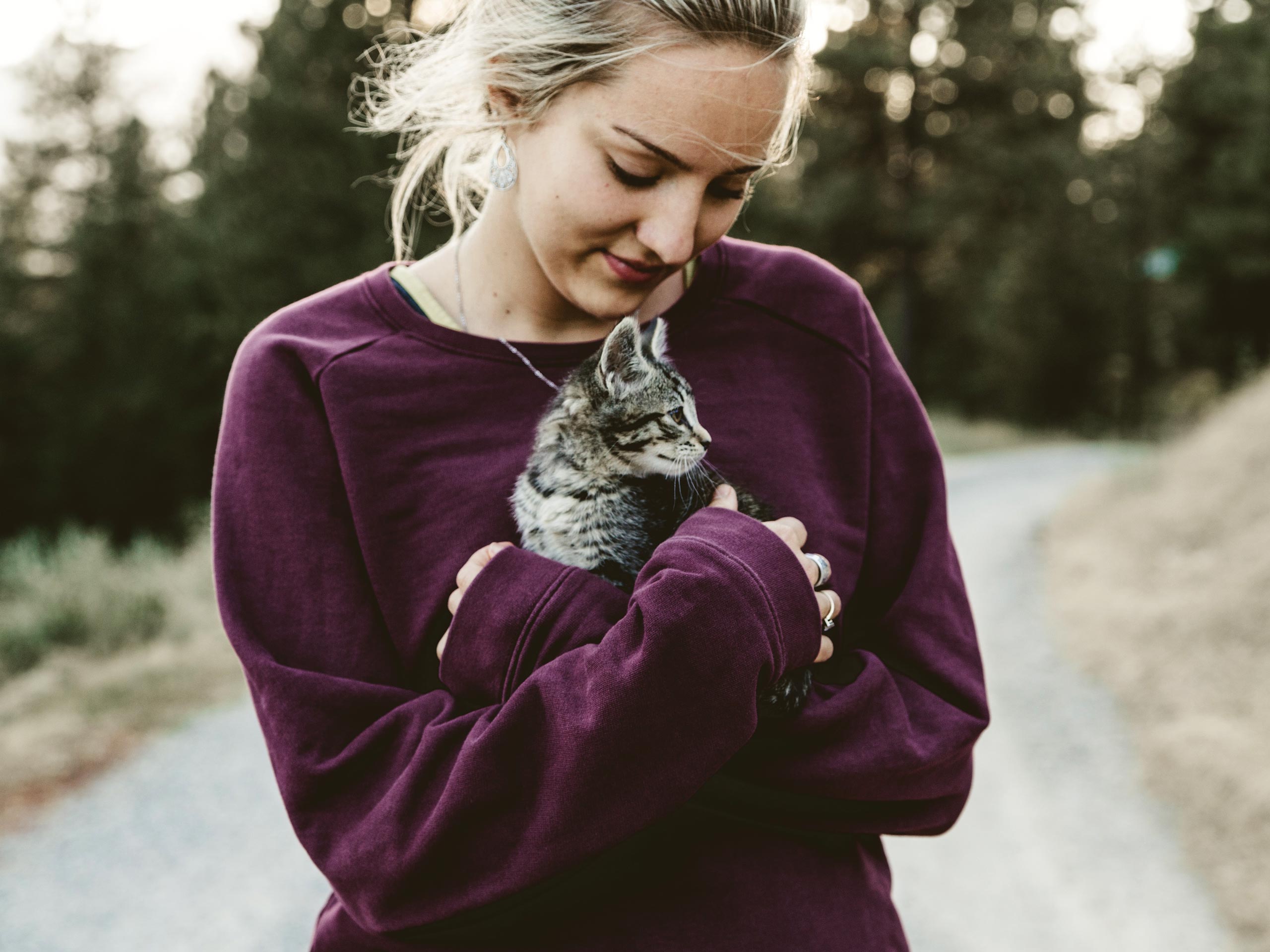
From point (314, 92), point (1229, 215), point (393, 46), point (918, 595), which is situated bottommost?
point (1229, 215)

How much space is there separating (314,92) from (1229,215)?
28131 millimetres

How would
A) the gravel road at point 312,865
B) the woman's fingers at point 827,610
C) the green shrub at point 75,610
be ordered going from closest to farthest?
the woman's fingers at point 827,610, the gravel road at point 312,865, the green shrub at point 75,610

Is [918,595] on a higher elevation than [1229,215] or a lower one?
higher

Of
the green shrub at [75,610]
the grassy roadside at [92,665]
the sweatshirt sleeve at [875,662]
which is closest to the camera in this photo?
the sweatshirt sleeve at [875,662]

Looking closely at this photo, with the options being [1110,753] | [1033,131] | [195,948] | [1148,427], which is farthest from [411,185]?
[1148,427]

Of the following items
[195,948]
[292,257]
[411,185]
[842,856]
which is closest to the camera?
[842,856]

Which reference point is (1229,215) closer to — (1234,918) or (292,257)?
(292,257)

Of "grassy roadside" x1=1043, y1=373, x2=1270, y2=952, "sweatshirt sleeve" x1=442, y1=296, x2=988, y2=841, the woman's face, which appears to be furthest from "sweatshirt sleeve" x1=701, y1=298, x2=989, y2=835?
"grassy roadside" x1=1043, y1=373, x2=1270, y2=952

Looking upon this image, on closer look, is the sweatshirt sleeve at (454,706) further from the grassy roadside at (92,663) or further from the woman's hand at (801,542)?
the grassy roadside at (92,663)

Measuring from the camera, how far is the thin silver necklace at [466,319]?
72.9 inches

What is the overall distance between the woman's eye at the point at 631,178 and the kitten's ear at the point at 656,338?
319mm

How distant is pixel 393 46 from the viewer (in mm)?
2334

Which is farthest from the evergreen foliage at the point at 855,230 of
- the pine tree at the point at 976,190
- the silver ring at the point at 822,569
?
the silver ring at the point at 822,569

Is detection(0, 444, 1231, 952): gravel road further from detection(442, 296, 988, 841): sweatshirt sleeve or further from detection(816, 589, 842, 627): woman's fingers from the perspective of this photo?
detection(816, 589, 842, 627): woman's fingers
